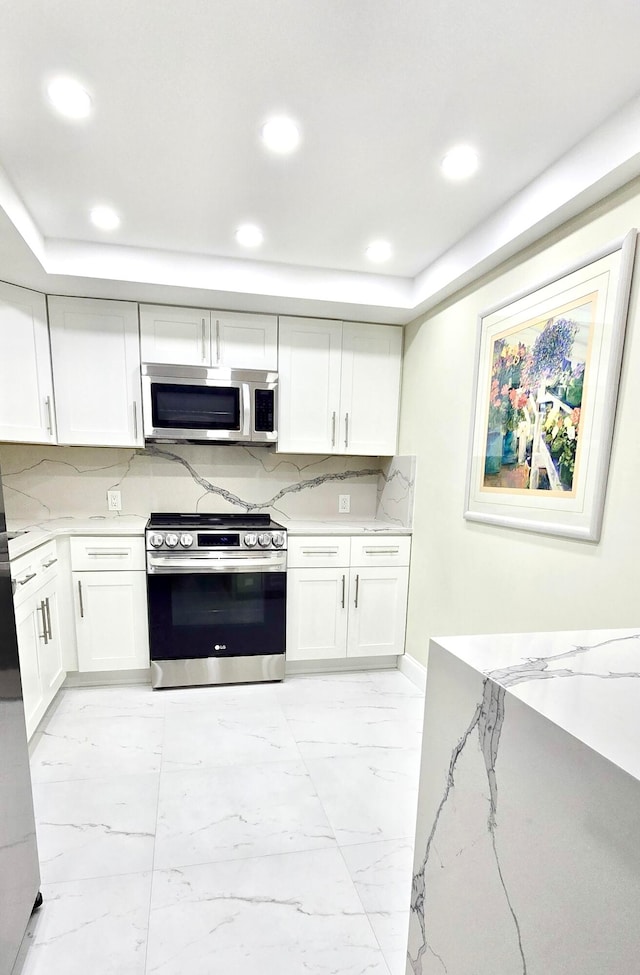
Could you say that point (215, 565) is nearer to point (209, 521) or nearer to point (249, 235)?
point (209, 521)

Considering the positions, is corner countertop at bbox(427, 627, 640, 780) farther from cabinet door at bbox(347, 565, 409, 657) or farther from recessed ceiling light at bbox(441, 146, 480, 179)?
cabinet door at bbox(347, 565, 409, 657)

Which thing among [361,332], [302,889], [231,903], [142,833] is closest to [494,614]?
[302,889]

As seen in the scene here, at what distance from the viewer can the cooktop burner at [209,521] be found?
2643 mm

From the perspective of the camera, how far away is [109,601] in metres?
2.59

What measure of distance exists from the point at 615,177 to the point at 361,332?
1.66m

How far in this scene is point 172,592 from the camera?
2.58 meters

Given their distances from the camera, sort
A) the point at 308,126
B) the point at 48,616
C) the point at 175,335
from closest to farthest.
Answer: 1. the point at 308,126
2. the point at 48,616
3. the point at 175,335

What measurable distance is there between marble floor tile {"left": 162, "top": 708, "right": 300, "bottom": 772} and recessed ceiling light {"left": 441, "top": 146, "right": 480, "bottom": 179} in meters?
2.49

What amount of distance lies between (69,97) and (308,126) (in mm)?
725

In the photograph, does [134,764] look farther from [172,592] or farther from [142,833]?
[172,592]

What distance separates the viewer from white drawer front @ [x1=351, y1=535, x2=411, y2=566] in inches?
112

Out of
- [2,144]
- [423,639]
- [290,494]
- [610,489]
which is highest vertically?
[2,144]

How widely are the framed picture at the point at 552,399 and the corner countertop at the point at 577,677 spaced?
0.74 metres

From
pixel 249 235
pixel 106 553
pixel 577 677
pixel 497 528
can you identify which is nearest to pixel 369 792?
pixel 497 528
